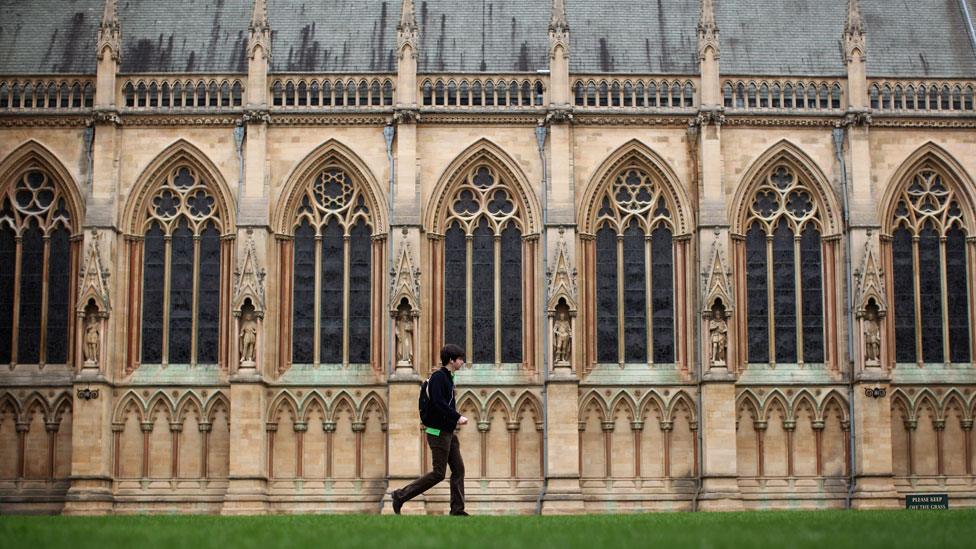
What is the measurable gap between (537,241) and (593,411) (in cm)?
470

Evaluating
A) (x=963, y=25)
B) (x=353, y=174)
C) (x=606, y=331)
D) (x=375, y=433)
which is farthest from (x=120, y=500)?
(x=963, y=25)

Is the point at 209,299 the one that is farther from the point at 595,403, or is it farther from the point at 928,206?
the point at 928,206

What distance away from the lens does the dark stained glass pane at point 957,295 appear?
128ft

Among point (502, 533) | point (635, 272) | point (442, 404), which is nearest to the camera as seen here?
point (502, 533)

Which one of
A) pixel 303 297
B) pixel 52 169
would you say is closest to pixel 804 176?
pixel 303 297

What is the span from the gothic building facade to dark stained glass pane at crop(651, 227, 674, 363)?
3.1 inches

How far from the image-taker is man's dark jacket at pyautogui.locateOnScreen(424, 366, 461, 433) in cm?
2223

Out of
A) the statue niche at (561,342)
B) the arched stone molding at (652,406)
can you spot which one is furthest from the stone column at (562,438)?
the arched stone molding at (652,406)

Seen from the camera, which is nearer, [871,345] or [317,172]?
[871,345]

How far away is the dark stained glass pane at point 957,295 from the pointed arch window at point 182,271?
63.7 feet

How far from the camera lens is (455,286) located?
3862 centimetres

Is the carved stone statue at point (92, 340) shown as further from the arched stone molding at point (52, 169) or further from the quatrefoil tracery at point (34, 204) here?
the quatrefoil tracery at point (34, 204)

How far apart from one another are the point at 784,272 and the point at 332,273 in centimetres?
1207

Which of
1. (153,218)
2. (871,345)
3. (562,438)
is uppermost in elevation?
(153,218)
